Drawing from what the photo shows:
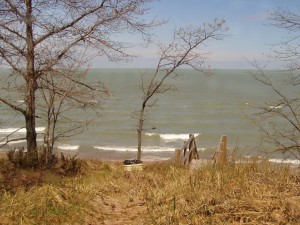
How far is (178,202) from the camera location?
4.51 meters

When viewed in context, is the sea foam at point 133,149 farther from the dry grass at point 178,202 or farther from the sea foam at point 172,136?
the dry grass at point 178,202

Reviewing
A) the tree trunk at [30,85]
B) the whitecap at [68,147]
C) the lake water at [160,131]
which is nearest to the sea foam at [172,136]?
the lake water at [160,131]

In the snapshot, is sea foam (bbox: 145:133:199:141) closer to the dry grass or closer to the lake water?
the lake water

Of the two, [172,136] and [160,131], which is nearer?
[172,136]

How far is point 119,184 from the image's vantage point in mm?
6301

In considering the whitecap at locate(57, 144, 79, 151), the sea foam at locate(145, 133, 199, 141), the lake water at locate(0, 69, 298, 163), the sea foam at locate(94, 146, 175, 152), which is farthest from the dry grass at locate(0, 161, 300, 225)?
the sea foam at locate(145, 133, 199, 141)

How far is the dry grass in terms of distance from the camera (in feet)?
13.1

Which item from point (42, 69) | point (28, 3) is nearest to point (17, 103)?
point (42, 69)

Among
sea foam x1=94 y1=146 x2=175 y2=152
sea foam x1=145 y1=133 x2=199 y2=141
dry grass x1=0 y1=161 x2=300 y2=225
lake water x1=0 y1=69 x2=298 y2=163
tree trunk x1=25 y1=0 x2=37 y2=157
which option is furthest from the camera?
sea foam x1=145 y1=133 x2=199 y2=141

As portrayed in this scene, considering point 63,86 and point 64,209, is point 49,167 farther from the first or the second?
point 64,209

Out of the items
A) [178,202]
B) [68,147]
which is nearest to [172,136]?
[68,147]

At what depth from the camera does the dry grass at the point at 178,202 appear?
13.1 ft

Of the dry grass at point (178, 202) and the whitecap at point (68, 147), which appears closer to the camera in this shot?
the dry grass at point (178, 202)

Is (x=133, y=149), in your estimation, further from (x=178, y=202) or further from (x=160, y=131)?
(x=178, y=202)
